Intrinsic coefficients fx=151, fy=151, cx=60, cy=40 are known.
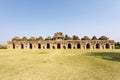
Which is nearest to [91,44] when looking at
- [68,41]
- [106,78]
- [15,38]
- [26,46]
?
[68,41]

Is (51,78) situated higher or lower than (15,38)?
lower

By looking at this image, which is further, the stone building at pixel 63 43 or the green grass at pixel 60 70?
the stone building at pixel 63 43

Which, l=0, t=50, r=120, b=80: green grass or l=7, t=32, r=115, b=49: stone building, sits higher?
l=7, t=32, r=115, b=49: stone building

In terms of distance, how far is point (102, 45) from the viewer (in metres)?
64.7

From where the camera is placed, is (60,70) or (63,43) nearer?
(60,70)

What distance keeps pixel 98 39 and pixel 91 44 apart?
4.87m

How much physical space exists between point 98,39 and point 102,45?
3.75 m

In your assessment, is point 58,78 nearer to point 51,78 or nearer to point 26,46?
point 51,78

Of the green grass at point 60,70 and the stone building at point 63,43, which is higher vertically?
the stone building at point 63,43

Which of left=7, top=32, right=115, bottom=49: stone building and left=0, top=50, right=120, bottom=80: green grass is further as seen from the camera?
left=7, top=32, right=115, bottom=49: stone building

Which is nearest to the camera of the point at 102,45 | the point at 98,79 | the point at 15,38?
the point at 98,79

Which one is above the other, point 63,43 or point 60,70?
point 63,43

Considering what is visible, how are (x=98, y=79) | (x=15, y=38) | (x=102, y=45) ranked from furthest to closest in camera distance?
(x=15, y=38) → (x=102, y=45) → (x=98, y=79)

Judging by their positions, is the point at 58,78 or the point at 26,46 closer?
the point at 58,78
